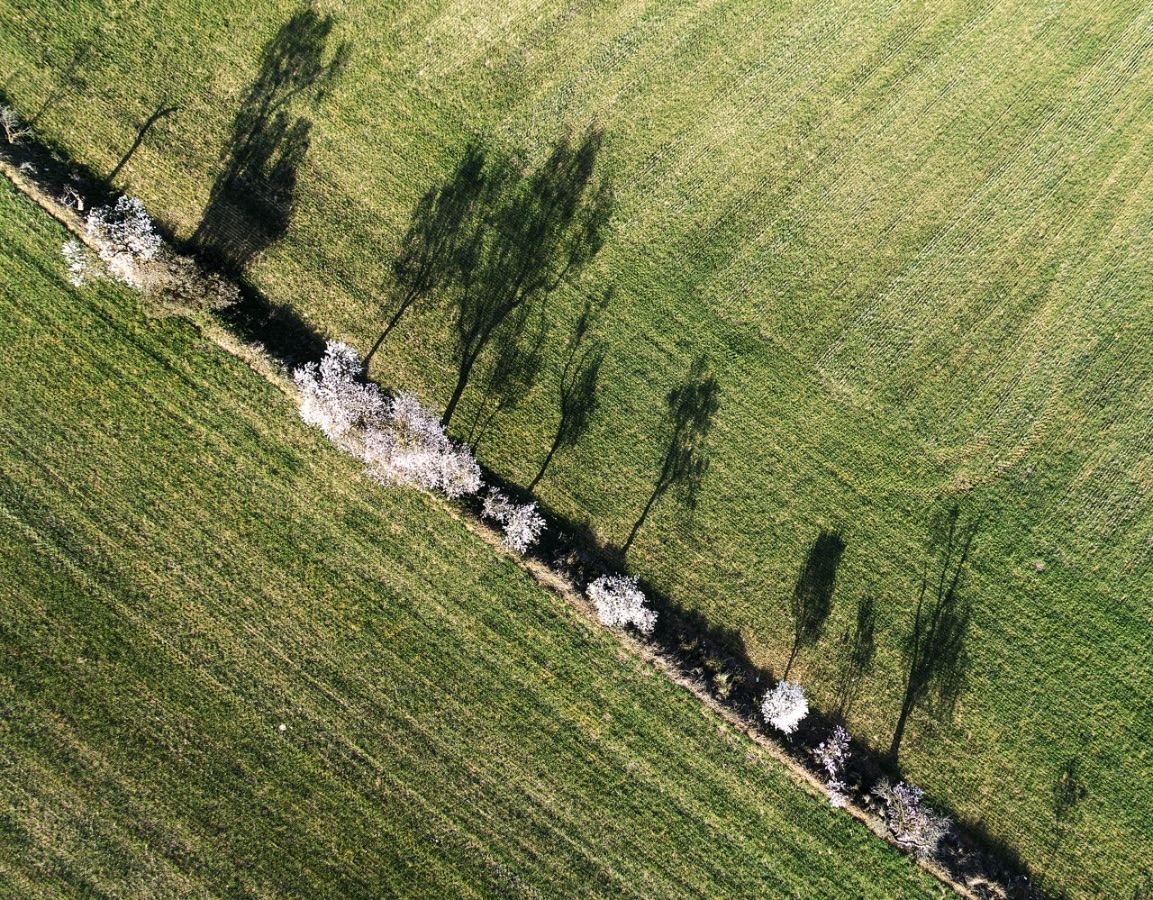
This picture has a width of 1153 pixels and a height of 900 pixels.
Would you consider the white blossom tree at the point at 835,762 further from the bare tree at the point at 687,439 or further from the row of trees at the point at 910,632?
the bare tree at the point at 687,439

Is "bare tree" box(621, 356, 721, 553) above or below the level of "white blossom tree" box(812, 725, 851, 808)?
above

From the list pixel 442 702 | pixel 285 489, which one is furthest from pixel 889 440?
pixel 285 489

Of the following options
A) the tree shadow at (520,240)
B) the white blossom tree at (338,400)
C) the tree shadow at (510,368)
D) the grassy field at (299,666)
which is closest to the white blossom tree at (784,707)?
the grassy field at (299,666)

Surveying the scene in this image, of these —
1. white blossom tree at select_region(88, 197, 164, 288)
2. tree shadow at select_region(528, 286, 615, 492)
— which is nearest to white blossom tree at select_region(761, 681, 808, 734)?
tree shadow at select_region(528, 286, 615, 492)

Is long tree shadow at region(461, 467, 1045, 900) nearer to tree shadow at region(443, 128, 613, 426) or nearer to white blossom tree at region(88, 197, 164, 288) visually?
tree shadow at region(443, 128, 613, 426)

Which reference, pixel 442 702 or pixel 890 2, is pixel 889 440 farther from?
pixel 442 702

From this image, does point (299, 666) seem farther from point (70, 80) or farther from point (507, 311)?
point (70, 80)

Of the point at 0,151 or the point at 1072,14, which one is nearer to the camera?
the point at 0,151
